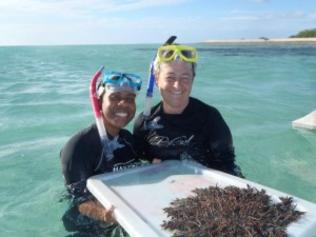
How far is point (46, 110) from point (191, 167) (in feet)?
30.6

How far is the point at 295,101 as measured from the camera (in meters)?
14.0

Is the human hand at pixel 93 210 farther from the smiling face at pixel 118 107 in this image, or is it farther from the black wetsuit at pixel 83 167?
the smiling face at pixel 118 107

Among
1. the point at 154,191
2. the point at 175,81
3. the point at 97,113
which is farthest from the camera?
the point at 175,81

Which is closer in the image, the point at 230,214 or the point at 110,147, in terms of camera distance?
the point at 230,214

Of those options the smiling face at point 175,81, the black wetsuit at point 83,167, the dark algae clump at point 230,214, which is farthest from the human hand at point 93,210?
the smiling face at point 175,81

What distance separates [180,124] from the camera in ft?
12.9

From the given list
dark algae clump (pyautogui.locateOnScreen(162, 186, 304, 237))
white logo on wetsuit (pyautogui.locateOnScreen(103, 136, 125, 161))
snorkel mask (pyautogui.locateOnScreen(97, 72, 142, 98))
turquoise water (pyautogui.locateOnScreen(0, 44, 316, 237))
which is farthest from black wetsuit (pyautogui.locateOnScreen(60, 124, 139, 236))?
turquoise water (pyautogui.locateOnScreen(0, 44, 316, 237))

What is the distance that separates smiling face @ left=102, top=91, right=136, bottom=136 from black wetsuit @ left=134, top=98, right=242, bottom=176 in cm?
52

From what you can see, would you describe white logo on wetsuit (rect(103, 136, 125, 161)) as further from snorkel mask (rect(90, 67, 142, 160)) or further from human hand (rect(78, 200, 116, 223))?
human hand (rect(78, 200, 116, 223))

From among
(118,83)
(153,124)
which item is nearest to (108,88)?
(118,83)

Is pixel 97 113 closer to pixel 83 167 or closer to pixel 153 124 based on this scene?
pixel 83 167

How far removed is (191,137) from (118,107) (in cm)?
81

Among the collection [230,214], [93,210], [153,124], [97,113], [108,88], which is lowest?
[93,210]

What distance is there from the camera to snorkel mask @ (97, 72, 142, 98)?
3.52m
